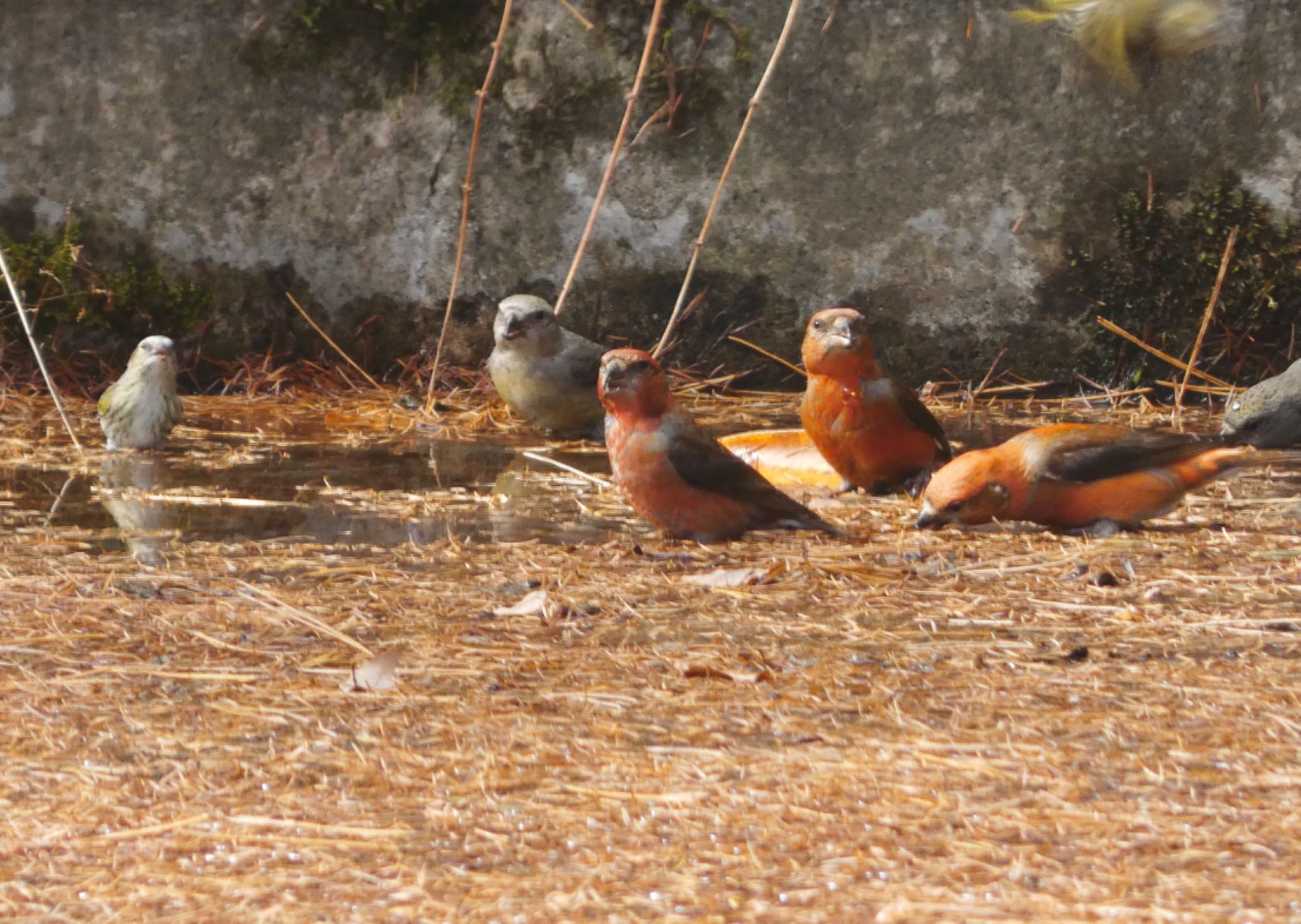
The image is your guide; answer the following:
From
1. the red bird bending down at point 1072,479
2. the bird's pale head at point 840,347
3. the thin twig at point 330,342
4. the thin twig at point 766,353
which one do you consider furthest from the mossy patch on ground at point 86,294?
the red bird bending down at point 1072,479

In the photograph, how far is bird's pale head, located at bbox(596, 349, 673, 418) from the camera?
4.46 m

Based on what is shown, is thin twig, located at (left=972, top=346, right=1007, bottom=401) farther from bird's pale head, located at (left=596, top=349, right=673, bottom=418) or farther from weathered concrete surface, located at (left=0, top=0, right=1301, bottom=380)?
bird's pale head, located at (left=596, top=349, right=673, bottom=418)

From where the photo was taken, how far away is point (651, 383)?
4.49 meters

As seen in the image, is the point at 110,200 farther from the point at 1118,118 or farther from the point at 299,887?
the point at 299,887

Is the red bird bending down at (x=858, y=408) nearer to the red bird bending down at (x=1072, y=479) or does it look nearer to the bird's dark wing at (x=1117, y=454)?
the red bird bending down at (x=1072, y=479)

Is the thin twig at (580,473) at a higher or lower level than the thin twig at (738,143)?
lower

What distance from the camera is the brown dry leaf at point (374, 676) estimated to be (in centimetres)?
290

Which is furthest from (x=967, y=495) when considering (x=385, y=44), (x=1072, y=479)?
(x=385, y=44)

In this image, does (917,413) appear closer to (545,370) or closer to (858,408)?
(858,408)

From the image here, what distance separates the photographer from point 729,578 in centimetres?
391

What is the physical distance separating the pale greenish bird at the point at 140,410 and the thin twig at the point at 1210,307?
4.81 m

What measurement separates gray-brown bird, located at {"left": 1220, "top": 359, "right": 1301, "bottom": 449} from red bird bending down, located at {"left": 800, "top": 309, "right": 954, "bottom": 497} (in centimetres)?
186

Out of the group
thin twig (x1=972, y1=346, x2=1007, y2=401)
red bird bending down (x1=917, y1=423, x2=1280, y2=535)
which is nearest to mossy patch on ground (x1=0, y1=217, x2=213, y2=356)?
thin twig (x1=972, y1=346, x2=1007, y2=401)

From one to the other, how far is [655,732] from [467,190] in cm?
341
